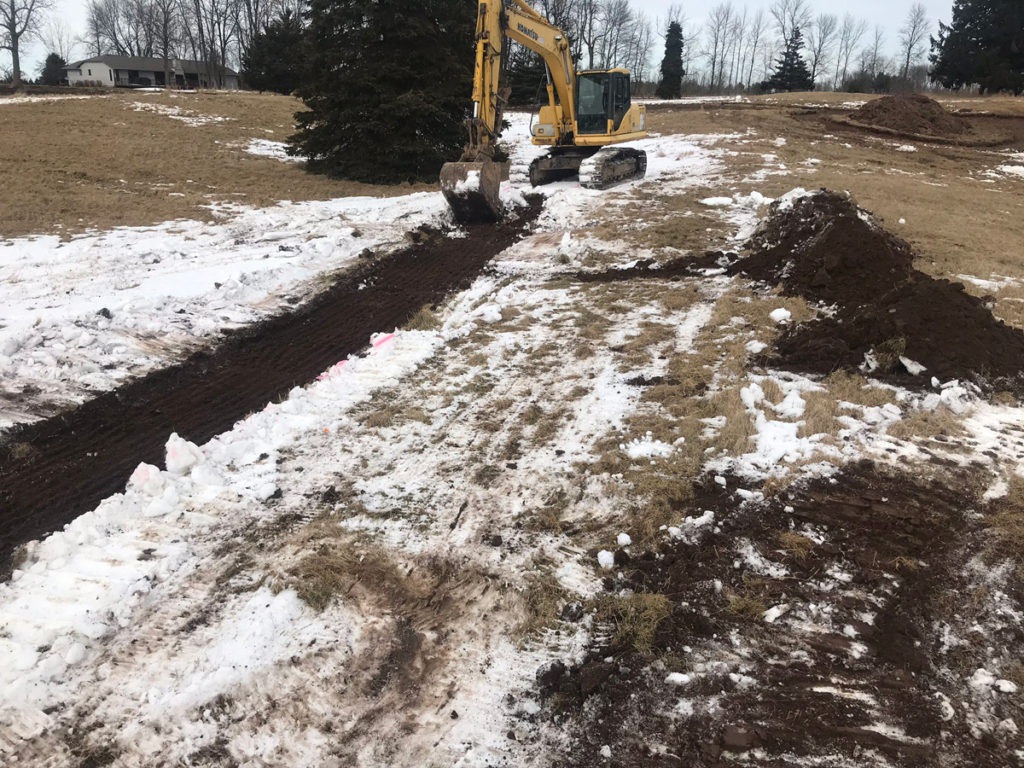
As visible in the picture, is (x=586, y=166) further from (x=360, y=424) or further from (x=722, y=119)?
(x=722, y=119)

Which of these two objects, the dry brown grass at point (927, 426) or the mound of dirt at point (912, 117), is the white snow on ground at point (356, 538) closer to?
the dry brown grass at point (927, 426)

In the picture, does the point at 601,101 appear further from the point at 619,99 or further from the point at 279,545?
the point at 279,545

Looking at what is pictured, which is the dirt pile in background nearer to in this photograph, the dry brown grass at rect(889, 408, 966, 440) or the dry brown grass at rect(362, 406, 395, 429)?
the dry brown grass at rect(889, 408, 966, 440)

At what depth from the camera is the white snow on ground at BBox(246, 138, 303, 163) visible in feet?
63.2

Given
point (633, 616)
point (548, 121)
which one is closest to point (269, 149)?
point (548, 121)

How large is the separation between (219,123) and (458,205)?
15763mm

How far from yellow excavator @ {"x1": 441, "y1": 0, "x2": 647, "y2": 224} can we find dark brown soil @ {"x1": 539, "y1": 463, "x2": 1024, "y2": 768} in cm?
959

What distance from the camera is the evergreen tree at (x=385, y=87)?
16000mm

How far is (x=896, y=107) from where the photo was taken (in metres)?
27.6

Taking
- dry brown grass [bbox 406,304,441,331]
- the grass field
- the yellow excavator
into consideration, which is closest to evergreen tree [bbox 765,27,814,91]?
the grass field

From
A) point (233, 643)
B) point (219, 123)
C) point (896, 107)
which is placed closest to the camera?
point (233, 643)

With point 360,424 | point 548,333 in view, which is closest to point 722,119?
point 548,333

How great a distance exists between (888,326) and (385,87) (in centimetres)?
1434

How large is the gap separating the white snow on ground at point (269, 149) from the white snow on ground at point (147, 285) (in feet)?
24.2
